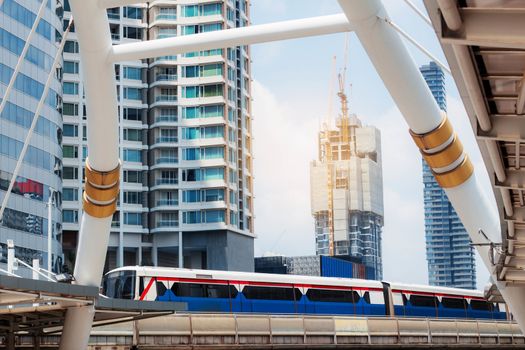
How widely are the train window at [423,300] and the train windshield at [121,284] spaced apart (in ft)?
64.1

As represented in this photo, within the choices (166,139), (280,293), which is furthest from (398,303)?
(166,139)

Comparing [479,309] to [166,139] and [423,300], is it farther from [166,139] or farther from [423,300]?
[166,139]

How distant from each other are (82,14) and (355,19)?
6.11 meters

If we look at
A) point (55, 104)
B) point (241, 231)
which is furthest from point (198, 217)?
point (55, 104)

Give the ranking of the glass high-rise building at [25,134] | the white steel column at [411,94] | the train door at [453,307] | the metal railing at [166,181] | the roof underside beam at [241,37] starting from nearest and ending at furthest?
the white steel column at [411,94], the roof underside beam at [241,37], the train door at [453,307], the glass high-rise building at [25,134], the metal railing at [166,181]

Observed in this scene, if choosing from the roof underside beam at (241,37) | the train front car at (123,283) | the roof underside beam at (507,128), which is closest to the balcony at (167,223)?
the train front car at (123,283)

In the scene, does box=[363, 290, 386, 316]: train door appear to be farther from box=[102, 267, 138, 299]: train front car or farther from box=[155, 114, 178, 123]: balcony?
box=[155, 114, 178, 123]: balcony

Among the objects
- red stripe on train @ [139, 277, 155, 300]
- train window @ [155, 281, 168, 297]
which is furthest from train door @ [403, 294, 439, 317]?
red stripe on train @ [139, 277, 155, 300]

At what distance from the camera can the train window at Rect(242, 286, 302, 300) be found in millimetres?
51719

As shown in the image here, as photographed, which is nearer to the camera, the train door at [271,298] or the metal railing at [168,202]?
the train door at [271,298]

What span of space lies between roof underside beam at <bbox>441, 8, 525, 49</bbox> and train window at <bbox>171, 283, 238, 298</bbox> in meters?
39.9

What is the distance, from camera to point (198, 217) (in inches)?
4513

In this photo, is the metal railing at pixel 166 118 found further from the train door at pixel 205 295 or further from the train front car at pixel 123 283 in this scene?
the train front car at pixel 123 283

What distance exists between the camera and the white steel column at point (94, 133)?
20.6 m
